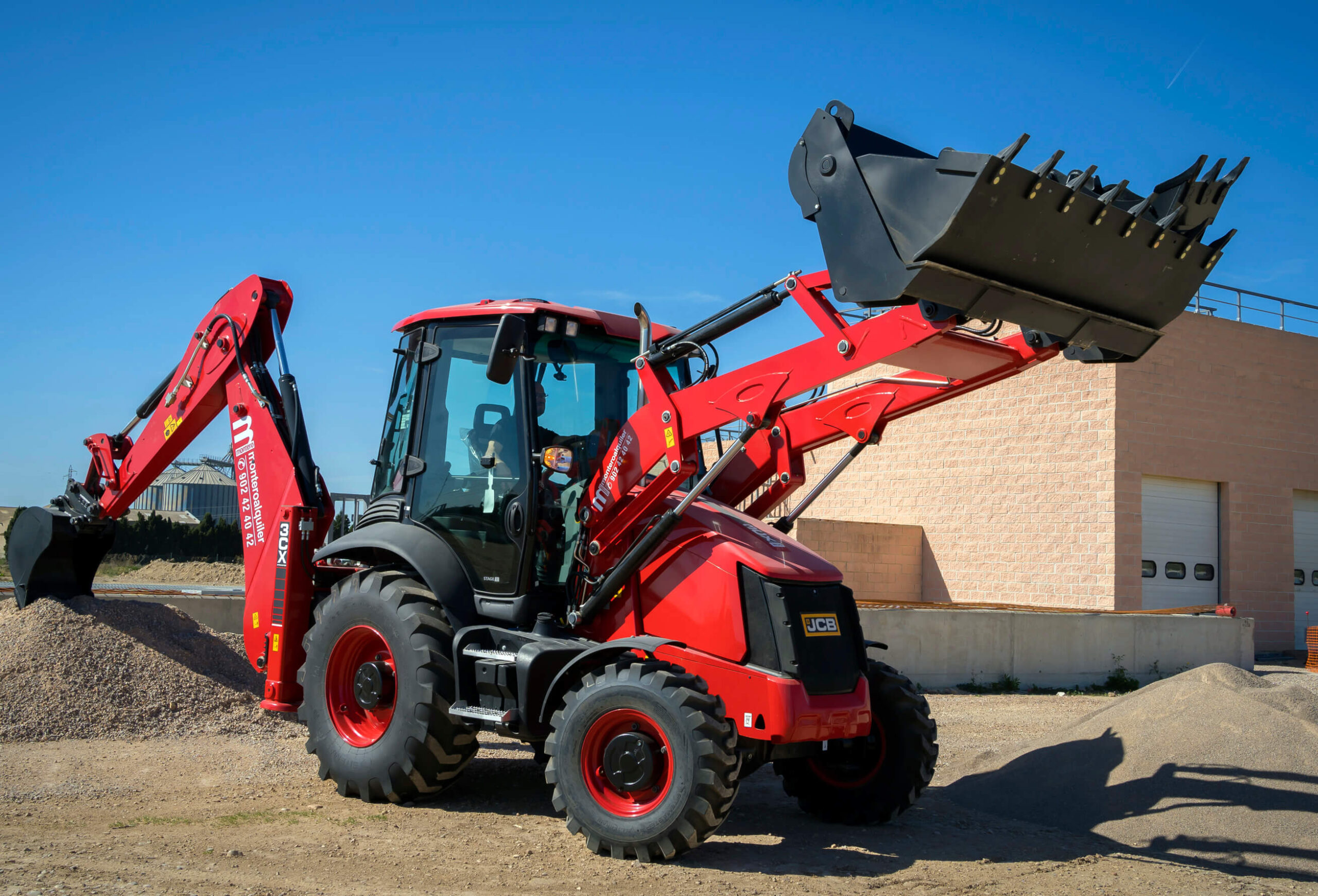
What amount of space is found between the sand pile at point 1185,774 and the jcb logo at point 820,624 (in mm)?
2180

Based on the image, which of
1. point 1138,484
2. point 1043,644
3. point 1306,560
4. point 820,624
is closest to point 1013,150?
point 820,624

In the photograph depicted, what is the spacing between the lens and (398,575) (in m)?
6.71

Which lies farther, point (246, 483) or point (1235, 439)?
point (1235, 439)

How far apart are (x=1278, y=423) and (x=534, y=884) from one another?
2164 centimetres

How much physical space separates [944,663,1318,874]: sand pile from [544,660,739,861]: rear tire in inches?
112

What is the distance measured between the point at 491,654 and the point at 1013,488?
16.9 metres

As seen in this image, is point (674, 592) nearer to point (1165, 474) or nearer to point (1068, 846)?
point (1068, 846)

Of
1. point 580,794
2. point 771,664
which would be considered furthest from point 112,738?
point 771,664

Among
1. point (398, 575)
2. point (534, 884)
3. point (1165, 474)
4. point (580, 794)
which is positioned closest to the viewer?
point (534, 884)

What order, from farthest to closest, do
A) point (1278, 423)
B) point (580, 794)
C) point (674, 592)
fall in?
1. point (1278, 423)
2. point (674, 592)
3. point (580, 794)

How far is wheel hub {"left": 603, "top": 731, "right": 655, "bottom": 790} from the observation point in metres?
5.38

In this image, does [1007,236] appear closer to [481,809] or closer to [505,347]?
[505,347]

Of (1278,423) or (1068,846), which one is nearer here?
(1068,846)

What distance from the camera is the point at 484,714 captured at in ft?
19.6
